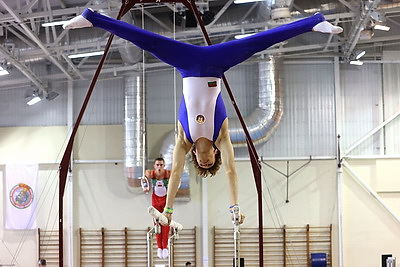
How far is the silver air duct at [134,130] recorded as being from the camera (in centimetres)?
1433

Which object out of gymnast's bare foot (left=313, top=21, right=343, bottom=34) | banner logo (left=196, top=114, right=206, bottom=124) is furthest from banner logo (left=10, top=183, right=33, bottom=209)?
gymnast's bare foot (left=313, top=21, right=343, bottom=34)

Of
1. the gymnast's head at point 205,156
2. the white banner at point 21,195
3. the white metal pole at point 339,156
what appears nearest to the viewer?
the gymnast's head at point 205,156

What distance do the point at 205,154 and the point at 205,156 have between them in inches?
0.9

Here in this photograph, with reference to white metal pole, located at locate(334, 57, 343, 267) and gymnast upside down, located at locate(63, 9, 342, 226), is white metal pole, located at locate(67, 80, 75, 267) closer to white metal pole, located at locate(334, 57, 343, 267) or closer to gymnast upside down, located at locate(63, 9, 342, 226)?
white metal pole, located at locate(334, 57, 343, 267)

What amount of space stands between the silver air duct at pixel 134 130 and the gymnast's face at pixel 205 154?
26.6 feet

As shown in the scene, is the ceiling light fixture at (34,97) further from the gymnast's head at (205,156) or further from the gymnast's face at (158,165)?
the gymnast's head at (205,156)

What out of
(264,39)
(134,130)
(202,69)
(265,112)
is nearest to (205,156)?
(202,69)

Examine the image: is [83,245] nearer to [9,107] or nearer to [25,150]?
[25,150]

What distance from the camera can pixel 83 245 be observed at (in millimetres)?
14961

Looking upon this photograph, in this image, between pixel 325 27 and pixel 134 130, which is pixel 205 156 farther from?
pixel 134 130

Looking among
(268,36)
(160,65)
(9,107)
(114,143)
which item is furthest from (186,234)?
(268,36)

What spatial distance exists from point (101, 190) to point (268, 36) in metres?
10.4

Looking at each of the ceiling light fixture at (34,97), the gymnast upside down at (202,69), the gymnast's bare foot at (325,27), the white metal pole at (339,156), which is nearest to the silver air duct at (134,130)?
the ceiling light fixture at (34,97)

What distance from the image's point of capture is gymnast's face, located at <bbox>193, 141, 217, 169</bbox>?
19.9ft
